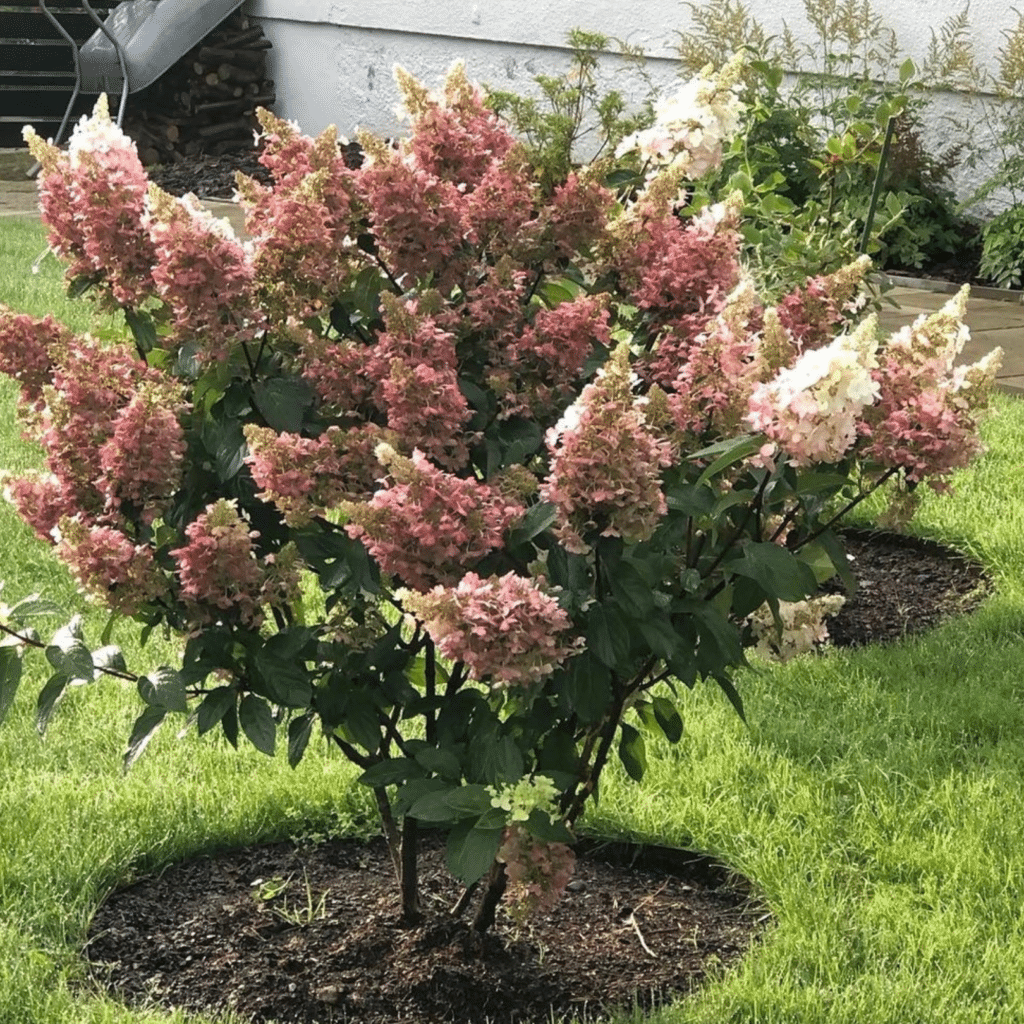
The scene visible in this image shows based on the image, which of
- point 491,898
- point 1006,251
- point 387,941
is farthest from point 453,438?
point 1006,251

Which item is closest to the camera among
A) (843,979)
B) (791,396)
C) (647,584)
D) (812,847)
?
(791,396)

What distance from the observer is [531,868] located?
233cm

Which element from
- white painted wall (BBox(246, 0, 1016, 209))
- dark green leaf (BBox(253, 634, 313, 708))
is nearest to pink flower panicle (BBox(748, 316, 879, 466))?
dark green leaf (BBox(253, 634, 313, 708))

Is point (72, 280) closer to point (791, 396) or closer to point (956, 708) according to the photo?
point (791, 396)

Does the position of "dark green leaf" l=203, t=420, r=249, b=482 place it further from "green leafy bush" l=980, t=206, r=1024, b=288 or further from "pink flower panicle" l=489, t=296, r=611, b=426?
A: "green leafy bush" l=980, t=206, r=1024, b=288

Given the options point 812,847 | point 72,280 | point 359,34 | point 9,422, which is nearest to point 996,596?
point 812,847

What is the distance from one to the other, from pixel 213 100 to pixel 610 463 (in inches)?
478

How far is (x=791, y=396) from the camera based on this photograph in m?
1.94

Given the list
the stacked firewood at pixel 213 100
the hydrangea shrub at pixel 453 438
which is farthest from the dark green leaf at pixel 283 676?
the stacked firewood at pixel 213 100

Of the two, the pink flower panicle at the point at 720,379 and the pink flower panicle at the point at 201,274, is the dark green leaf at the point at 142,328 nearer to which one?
the pink flower panicle at the point at 201,274

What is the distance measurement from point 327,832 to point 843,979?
3.37ft

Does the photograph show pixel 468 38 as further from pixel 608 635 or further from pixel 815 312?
pixel 608 635

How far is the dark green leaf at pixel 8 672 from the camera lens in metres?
2.38

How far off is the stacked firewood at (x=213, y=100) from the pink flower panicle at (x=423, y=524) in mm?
11602
